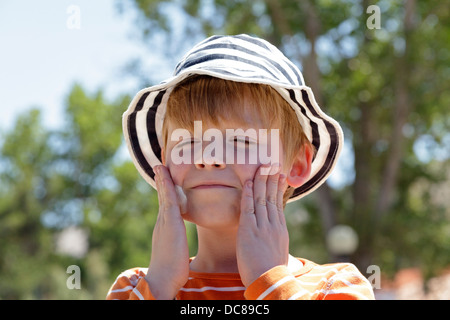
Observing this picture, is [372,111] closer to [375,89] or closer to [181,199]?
[375,89]

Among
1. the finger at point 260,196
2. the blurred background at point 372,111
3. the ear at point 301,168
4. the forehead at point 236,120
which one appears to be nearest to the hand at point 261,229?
the finger at point 260,196

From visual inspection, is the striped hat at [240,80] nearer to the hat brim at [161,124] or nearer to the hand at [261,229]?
the hat brim at [161,124]

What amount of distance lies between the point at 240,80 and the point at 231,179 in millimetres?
283

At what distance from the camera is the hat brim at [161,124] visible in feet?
5.84

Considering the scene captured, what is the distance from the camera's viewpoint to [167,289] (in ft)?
4.99

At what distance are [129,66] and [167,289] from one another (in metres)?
11.5

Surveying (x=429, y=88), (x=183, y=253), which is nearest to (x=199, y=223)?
(x=183, y=253)

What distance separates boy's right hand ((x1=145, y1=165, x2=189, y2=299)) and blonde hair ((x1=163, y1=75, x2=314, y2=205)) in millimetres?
219

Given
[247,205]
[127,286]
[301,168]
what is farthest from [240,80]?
[127,286]

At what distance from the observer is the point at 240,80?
1.59 m

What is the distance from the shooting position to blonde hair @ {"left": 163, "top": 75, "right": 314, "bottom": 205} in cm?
166

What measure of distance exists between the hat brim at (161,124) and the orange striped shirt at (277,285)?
0.40 metres

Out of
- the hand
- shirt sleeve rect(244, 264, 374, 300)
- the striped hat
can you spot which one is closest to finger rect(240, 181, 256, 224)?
the hand

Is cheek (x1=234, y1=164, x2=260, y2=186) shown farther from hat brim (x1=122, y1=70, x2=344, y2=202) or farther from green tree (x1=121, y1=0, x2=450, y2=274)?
green tree (x1=121, y1=0, x2=450, y2=274)
